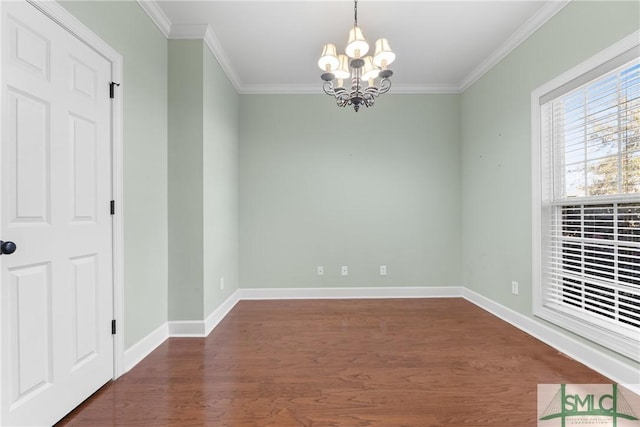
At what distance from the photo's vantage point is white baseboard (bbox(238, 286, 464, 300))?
4.09 meters

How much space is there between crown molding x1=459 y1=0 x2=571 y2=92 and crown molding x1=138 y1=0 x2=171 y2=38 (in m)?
3.23

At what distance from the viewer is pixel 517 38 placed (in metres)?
2.93

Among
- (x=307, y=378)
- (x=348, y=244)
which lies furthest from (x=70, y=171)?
(x=348, y=244)

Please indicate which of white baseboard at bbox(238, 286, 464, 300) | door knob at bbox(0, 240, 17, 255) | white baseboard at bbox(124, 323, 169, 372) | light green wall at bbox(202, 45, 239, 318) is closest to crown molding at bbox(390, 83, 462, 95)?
light green wall at bbox(202, 45, 239, 318)

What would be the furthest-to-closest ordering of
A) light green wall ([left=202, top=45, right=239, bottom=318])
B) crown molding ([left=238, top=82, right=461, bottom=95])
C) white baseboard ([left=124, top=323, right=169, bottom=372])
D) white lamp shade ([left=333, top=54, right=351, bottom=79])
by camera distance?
crown molding ([left=238, top=82, right=461, bottom=95]), light green wall ([left=202, top=45, right=239, bottom=318]), white lamp shade ([left=333, top=54, right=351, bottom=79]), white baseboard ([left=124, top=323, right=169, bottom=372])

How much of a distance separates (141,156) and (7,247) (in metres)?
1.22

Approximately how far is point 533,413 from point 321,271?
Answer: 2.71 metres

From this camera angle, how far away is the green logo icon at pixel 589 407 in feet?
5.65

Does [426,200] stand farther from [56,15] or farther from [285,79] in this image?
[56,15]

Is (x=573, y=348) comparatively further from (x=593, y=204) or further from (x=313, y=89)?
(x=313, y=89)

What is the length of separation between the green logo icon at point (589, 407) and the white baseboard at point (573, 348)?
11cm

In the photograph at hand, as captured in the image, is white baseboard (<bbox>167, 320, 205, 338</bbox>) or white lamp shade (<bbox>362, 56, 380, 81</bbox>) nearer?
white lamp shade (<bbox>362, 56, 380, 81</bbox>)

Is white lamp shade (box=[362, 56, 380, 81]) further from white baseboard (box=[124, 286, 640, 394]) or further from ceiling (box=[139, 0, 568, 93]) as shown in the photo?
white baseboard (box=[124, 286, 640, 394])

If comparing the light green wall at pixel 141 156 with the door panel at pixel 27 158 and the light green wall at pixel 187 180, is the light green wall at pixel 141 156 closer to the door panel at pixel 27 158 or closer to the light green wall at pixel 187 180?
the light green wall at pixel 187 180
